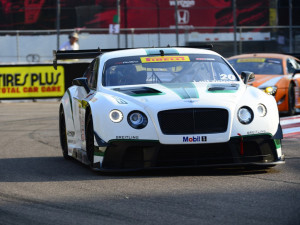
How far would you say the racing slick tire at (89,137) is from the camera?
8.53m

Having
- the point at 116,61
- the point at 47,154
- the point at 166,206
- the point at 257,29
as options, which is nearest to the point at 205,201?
the point at 166,206

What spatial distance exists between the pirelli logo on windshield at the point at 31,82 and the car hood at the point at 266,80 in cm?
855

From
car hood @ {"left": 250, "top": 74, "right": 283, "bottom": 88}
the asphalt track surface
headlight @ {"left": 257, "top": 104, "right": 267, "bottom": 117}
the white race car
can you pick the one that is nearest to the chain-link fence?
car hood @ {"left": 250, "top": 74, "right": 283, "bottom": 88}

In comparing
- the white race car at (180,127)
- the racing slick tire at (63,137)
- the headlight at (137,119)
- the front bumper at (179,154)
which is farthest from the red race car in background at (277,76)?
the headlight at (137,119)

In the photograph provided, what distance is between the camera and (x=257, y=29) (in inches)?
1197

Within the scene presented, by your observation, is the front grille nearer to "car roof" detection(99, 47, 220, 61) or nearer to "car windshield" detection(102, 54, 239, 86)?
"car windshield" detection(102, 54, 239, 86)

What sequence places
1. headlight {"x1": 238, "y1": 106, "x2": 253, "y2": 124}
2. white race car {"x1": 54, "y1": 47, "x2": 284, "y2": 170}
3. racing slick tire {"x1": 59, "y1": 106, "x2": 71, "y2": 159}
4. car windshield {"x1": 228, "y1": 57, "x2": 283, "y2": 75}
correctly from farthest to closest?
car windshield {"x1": 228, "y1": 57, "x2": 283, "y2": 75} → racing slick tire {"x1": 59, "y1": 106, "x2": 71, "y2": 159} → headlight {"x1": 238, "y1": 106, "x2": 253, "y2": 124} → white race car {"x1": 54, "y1": 47, "x2": 284, "y2": 170}

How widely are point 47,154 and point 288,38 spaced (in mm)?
20679

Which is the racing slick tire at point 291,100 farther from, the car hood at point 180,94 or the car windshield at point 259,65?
the car hood at point 180,94

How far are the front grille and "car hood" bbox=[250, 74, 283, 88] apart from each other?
817 cm

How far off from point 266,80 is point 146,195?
9.90 m

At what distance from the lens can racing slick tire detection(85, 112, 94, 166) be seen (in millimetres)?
8531

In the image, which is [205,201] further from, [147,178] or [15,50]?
[15,50]

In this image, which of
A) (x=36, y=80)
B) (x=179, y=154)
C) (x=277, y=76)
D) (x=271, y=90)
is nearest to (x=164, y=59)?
(x=179, y=154)
